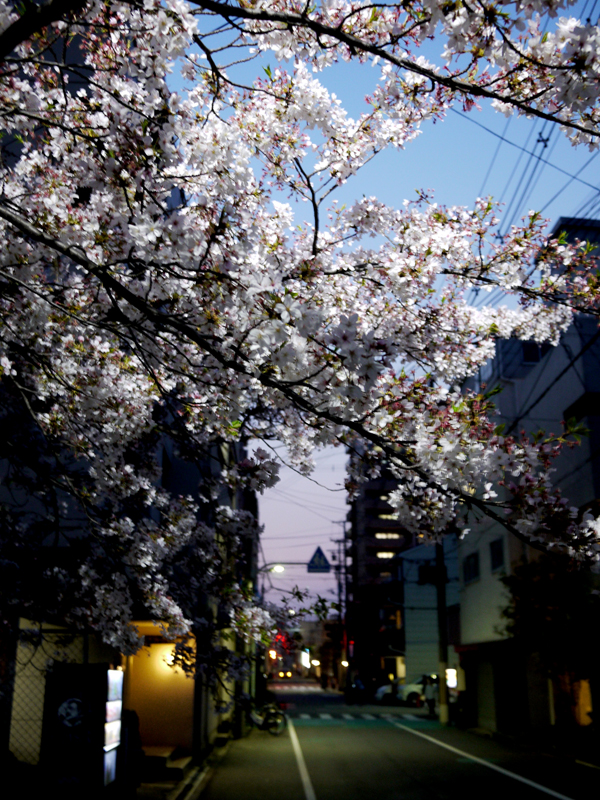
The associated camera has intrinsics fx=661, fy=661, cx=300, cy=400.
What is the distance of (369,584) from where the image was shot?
6906 centimetres

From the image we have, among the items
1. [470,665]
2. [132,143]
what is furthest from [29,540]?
[470,665]

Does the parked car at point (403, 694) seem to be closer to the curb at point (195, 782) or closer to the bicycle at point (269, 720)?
the bicycle at point (269, 720)

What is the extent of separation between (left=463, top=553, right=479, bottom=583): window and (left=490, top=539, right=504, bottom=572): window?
182 centimetres

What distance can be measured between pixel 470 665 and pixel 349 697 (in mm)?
16945

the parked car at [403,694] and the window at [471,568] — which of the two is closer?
the window at [471,568]

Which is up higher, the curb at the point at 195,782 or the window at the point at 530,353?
the window at the point at 530,353

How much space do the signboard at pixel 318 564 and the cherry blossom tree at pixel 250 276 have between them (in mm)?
23058

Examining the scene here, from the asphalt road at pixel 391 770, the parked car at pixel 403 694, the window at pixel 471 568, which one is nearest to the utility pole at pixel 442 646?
the window at pixel 471 568

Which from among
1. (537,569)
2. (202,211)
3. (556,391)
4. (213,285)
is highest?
(556,391)

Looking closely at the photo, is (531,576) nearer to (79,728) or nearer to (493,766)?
(493,766)

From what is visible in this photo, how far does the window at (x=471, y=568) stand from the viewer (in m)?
26.7

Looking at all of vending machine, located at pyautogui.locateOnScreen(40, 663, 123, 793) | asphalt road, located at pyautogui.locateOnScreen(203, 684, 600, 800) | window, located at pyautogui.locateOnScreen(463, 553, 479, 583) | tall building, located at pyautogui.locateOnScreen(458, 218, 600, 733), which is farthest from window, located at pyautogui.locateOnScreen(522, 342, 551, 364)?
vending machine, located at pyautogui.locateOnScreen(40, 663, 123, 793)

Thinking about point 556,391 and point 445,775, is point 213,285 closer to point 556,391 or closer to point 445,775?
point 445,775

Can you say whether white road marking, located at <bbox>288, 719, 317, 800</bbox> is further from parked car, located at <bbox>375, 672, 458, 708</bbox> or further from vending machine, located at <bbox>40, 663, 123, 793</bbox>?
parked car, located at <bbox>375, 672, 458, 708</bbox>
